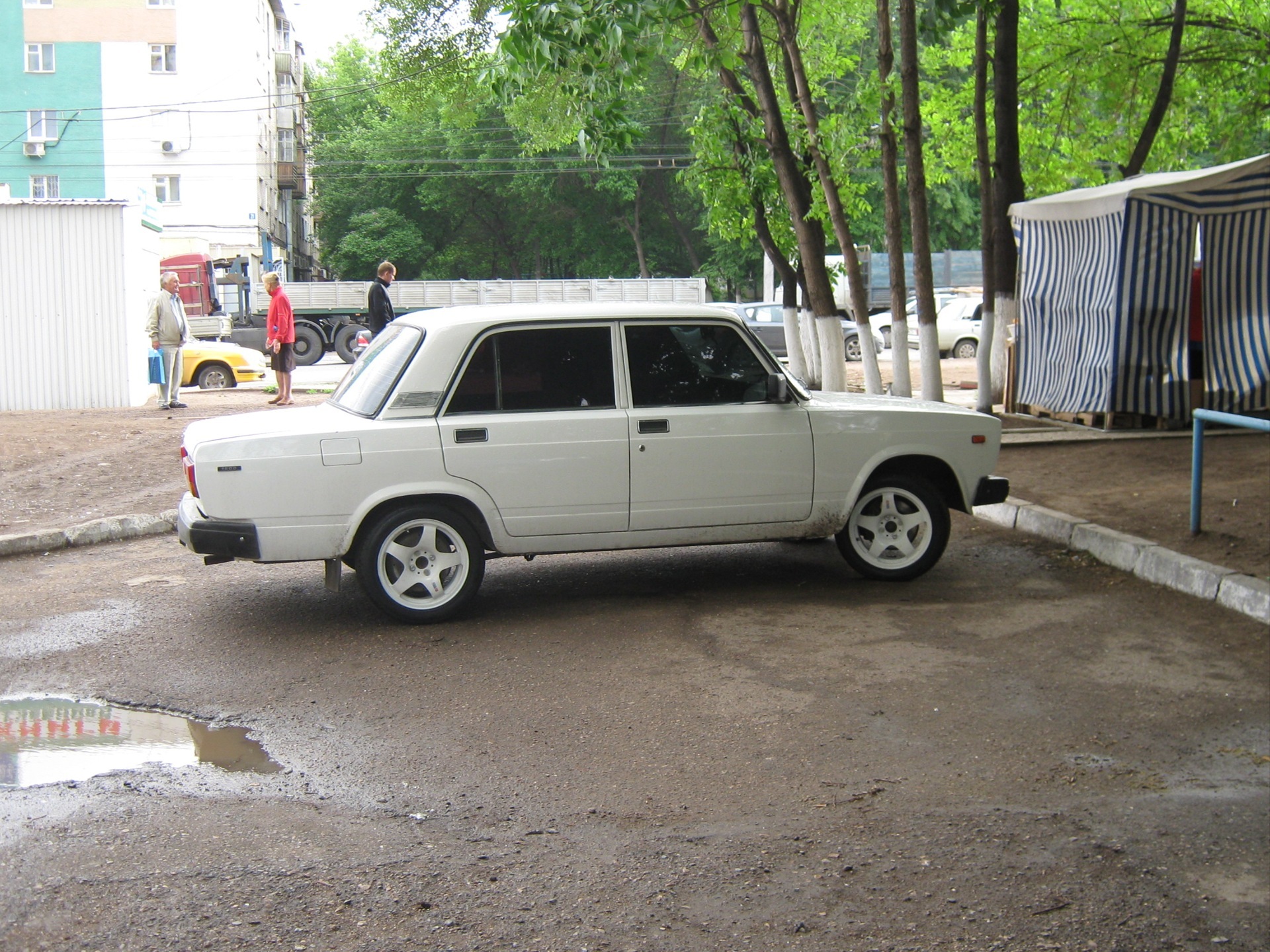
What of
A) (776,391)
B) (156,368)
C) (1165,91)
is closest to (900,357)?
(1165,91)

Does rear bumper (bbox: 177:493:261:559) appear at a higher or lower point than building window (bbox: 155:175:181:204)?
lower

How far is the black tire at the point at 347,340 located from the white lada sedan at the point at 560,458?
30382mm

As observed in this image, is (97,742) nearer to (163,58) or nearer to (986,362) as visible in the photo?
(986,362)

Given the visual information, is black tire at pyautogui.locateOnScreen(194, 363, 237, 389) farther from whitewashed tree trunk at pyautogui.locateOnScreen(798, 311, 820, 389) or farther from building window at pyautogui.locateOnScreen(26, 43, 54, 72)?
building window at pyautogui.locateOnScreen(26, 43, 54, 72)

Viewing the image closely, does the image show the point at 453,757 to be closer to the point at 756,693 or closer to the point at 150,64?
the point at 756,693

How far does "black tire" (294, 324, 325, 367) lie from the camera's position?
36.4 m

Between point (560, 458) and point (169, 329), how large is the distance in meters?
11.8

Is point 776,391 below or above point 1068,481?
above

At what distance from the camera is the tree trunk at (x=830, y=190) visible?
571 inches

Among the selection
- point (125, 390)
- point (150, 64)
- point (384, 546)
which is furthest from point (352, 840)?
point (150, 64)

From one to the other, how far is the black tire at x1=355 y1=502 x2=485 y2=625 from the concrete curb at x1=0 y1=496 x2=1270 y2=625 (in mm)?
3292

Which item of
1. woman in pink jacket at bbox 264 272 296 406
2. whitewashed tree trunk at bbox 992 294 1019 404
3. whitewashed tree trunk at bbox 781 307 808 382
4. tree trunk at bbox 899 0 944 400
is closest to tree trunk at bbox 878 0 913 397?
tree trunk at bbox 899 0 944 400

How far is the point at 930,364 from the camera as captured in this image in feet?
44.4

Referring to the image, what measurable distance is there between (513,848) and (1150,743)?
251 centimetres
